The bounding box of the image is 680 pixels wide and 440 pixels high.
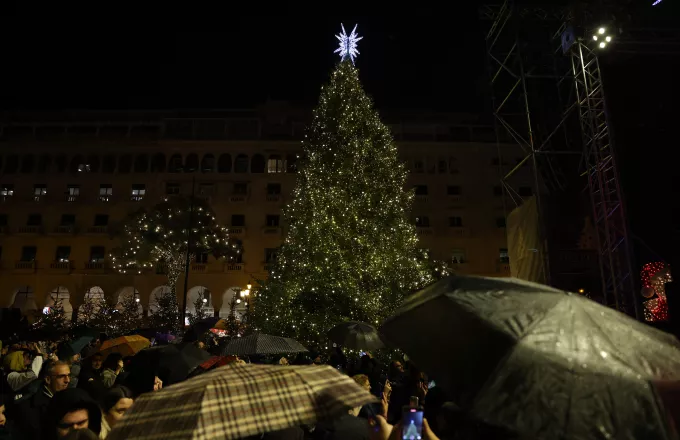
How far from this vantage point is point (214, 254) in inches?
1502

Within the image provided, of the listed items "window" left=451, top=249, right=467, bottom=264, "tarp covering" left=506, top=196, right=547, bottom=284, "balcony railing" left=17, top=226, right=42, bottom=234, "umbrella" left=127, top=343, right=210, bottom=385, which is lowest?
"umbrella" left=127, top=343, right=210, bottom=385

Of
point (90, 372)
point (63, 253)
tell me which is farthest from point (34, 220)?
point (90, 372)

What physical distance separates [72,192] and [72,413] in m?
44.4

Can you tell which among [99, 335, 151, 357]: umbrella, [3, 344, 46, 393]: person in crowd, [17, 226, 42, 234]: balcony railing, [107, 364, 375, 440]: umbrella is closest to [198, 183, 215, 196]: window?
[17, 226, 42, 234]: balcony railing

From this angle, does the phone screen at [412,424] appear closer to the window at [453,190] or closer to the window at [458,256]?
the window at [458,256]

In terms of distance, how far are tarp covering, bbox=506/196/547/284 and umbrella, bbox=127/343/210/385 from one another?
39.0 ft

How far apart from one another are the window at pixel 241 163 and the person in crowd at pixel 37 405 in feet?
127

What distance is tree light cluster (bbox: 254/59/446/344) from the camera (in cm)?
1698

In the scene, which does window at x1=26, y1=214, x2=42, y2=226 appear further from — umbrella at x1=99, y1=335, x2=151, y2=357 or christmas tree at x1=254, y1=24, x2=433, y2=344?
umbrella at x1=99, y1=335, x2=151, y2=357

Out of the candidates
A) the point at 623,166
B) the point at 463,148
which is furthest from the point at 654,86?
the point at 463,148

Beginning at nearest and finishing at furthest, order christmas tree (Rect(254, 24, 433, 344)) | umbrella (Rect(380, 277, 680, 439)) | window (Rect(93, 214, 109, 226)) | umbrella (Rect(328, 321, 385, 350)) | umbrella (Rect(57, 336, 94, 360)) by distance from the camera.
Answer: umbrella (Rect(380, 277, 680, 439)), umbrella (Rect(57, 336, 94, 360)), umbrella (Rect(328, 321, 385, 350)), christmas tree (Rect(254, 24, 433, 344)), window (Rect(93, 214, 109, 226))

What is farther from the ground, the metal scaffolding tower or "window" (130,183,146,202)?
"window" (130,183,146,202)

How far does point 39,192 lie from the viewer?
141ft

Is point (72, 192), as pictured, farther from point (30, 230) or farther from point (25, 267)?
point (25, 267)
